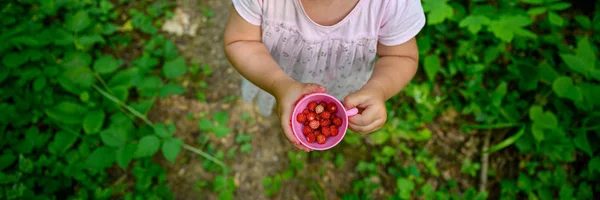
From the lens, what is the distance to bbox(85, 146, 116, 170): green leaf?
1729mm

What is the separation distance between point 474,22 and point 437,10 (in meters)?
0.23

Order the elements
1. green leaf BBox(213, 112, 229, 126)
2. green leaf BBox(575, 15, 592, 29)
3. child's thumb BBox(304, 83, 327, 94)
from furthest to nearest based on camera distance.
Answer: green leaf BBox(575, 15, 592, 29) → green leaf BBox(213, 112, 229, 126) → child's thumb BBox(304, 83, 327, 94)

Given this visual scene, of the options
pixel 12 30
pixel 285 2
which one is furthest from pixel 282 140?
pixel 12 30

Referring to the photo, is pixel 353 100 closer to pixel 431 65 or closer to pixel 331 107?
pixel 331 107

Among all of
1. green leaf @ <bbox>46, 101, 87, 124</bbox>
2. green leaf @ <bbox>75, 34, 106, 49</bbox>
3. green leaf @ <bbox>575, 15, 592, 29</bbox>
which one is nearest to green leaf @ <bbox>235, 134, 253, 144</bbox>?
green leaf @ <bbox>46, 101, 87, 124</bbox>

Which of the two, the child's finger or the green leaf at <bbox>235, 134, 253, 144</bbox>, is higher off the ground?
the child's finger

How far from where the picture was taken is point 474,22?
1902 mm

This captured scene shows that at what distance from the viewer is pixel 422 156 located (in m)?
2.04

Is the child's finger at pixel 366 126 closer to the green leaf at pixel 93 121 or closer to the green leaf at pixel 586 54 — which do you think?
the green leaf at pixel 93 121

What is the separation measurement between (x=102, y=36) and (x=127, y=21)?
0.18 m

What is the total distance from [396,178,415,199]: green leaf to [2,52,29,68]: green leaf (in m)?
2.02

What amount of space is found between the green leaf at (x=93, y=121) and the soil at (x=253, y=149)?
0.28 metres

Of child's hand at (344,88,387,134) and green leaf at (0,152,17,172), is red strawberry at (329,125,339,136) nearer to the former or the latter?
child's hand at (344,88,387,134)

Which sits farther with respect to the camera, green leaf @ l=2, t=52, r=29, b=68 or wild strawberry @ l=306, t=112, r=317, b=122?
green leaf @ l=2, t=52, r=29, b=68
